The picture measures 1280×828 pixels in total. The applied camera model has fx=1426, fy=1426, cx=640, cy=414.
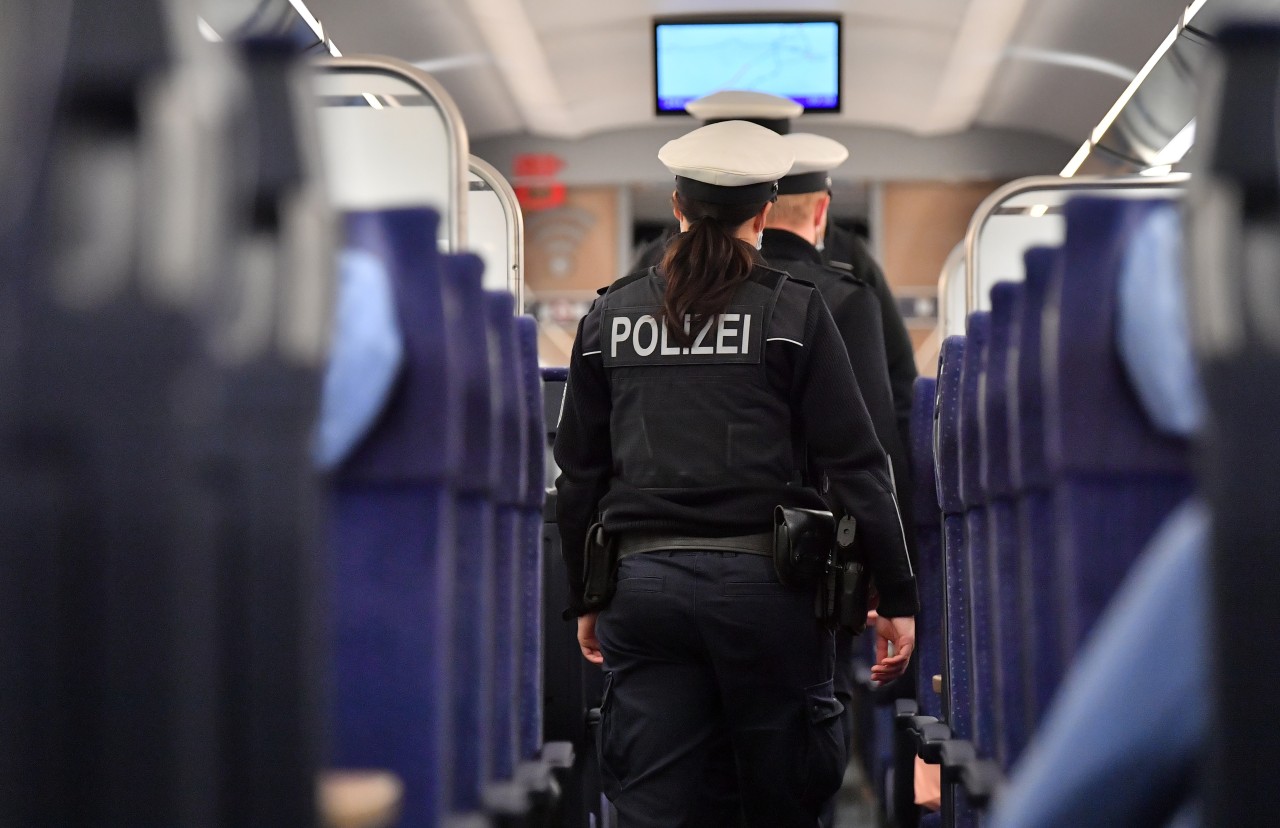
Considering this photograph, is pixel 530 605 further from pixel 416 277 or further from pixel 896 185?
pixel 896 185

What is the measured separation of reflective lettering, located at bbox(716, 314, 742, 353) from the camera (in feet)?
7.59

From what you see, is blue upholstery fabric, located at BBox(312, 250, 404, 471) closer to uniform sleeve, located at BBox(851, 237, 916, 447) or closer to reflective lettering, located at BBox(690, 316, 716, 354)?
reflective lettering, located at BBox(690, 316, 716, 354)

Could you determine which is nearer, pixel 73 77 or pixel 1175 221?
pixel 73 77

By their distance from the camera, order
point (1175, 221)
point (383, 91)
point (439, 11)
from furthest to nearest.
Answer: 1. point (439, 11)
2. point (383, 91)
3. point (1175, 221)

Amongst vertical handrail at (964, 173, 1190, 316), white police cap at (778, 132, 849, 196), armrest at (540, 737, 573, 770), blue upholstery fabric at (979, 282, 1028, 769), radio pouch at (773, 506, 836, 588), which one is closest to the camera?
blue upholstery fabric at (979, 282, 1028, 769)

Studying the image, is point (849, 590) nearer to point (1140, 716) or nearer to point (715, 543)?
point (715, 543)

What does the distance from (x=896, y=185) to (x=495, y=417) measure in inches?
337

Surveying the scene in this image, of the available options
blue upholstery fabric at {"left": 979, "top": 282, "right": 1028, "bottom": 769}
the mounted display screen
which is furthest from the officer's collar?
the mounted display screen

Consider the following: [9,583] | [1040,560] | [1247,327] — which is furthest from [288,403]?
[1040,560]

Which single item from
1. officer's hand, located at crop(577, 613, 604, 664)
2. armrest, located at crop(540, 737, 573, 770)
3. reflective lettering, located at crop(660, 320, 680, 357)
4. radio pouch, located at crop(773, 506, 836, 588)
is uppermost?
reflective lettering, located at crop(660, 320, 680, 357)

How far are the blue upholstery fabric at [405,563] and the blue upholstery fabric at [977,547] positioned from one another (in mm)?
865

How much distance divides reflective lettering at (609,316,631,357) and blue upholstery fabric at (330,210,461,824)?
2.76 ft

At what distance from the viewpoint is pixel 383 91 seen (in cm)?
248

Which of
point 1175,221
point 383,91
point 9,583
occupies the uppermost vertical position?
point 383,91
